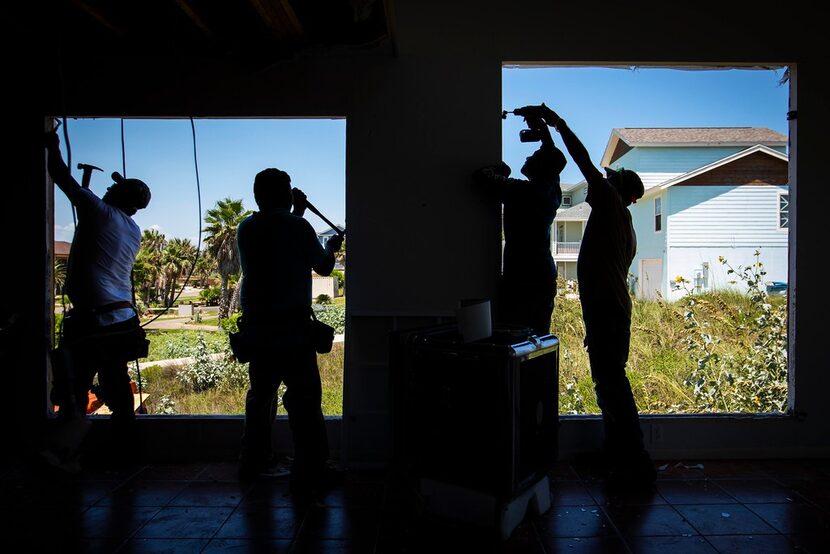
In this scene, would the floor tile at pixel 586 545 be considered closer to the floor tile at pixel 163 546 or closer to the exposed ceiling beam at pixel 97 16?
the floor tile at pixel 163 546

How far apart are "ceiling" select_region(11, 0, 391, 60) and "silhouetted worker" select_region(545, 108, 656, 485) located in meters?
1.21

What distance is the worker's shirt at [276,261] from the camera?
8.35 ft

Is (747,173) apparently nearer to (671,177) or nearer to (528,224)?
(671,177)

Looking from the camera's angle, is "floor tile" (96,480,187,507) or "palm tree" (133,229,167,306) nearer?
"floor tile" (96,480,187,507)

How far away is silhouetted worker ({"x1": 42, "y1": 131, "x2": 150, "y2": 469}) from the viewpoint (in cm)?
264

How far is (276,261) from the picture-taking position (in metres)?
2.54

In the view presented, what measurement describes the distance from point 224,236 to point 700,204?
370 centimetres

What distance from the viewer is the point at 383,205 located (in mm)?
2994

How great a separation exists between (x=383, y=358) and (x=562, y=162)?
155cm

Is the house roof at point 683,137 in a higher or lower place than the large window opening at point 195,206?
higher

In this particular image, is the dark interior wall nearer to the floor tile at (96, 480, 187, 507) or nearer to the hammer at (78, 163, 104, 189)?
the hammer at (78, 163, 104, 189)

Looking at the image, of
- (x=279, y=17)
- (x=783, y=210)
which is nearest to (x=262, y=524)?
(x=279, y=17)

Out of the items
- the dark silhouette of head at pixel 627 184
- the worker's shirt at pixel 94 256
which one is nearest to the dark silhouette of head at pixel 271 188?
the worker's shirt at pixel 94 256

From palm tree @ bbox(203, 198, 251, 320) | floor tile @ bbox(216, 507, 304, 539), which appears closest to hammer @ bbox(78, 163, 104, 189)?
palm tree @ bbox(203, 198, 251, 320)
